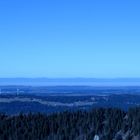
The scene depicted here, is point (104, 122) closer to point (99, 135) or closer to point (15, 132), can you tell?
point (99, 135)

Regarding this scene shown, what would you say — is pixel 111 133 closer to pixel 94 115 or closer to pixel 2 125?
pixel 94 115

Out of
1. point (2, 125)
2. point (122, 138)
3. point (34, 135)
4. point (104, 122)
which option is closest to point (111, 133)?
point (122, 138)

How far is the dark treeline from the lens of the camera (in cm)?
12550

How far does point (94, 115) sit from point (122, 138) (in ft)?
69.6

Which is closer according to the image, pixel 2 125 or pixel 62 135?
pixel 62 135

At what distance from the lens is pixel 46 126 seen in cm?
14400

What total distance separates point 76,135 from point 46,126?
13422mm

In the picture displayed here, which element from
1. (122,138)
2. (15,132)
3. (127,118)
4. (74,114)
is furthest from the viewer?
(74,114)

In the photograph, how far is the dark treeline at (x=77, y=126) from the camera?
→ 126 metres

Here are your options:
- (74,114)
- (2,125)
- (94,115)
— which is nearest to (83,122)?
(94,115)

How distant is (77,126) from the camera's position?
140500 millimetres

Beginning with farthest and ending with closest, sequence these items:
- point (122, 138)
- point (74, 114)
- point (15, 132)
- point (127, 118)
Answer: point (74, 114), point (15, 132), point (127, 118), point (122, 138)

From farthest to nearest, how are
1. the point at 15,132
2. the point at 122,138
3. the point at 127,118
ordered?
1. the point at 15,132
2. the point at 127,118
3. the point at 122,138

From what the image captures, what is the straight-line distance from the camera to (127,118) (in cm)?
13225
